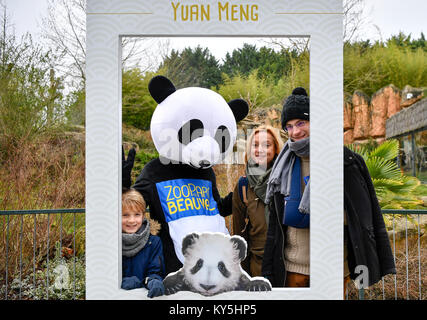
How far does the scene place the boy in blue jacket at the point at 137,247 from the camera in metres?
2.49

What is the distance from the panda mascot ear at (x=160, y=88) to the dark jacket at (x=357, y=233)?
1.12m

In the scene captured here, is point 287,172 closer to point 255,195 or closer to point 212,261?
point 255,195

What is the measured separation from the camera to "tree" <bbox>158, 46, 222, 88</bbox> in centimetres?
270

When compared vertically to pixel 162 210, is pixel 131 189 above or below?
above

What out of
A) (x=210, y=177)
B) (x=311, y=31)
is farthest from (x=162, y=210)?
(x=311, y=31)

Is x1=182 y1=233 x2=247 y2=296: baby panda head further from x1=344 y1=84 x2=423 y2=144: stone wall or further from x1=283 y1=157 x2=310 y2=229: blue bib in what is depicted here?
x1=344 y1=84 x2=423 y2=144: stone wall

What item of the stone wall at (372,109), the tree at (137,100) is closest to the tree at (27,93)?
the tree at (137,100)

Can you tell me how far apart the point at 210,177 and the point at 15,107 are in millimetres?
3705

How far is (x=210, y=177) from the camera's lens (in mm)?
2838

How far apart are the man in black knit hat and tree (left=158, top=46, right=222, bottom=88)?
2.11 feet

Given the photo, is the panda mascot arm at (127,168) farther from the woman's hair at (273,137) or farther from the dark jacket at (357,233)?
the dark jacket at (357,233)

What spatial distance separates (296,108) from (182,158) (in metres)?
0.91
